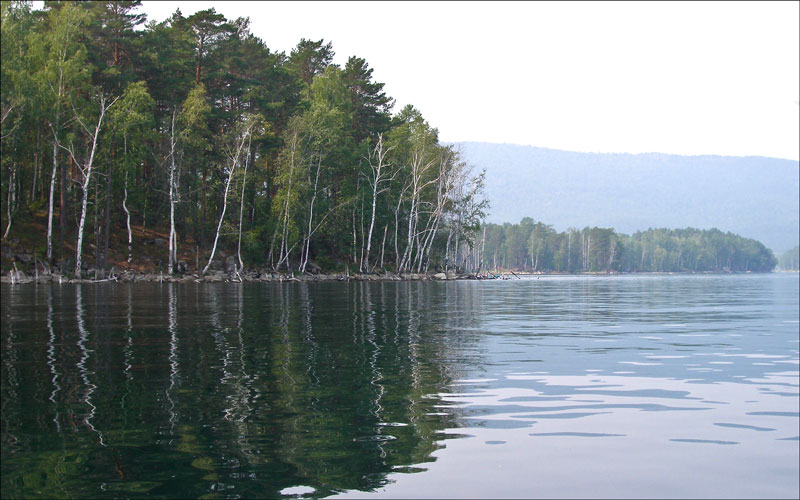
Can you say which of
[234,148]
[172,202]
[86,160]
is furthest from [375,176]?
[86,160]

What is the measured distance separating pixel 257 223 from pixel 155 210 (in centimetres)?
1075

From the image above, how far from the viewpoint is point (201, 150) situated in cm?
7050

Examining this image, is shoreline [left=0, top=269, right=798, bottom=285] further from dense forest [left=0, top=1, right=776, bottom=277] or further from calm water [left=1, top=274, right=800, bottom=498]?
calm water [left=1, top=274, right=800, bottom=498]

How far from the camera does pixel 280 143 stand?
259ft

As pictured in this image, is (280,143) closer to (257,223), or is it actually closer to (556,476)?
(257,223)

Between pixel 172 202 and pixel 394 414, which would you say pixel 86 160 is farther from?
pixel 394 414

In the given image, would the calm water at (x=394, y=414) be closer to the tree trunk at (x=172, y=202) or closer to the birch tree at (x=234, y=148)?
the tree trunk at (x=172, y=202)

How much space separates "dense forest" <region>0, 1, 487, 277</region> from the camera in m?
60.3

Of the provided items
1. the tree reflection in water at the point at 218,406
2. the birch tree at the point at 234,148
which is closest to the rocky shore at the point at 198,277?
the birch tree at the point at 234,148

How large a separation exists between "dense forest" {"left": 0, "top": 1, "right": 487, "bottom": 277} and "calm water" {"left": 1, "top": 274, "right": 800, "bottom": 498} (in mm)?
43860

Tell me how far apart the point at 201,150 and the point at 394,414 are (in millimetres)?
63943

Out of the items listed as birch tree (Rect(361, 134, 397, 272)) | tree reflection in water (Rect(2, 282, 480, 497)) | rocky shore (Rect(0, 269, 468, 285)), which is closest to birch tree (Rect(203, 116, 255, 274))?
rocky shore (Rect(0, 269, 468, 285))

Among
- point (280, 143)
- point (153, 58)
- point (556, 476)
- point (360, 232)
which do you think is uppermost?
point (153, 58)

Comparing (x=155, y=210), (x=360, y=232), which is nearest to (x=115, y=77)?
(x=155, y=210)
